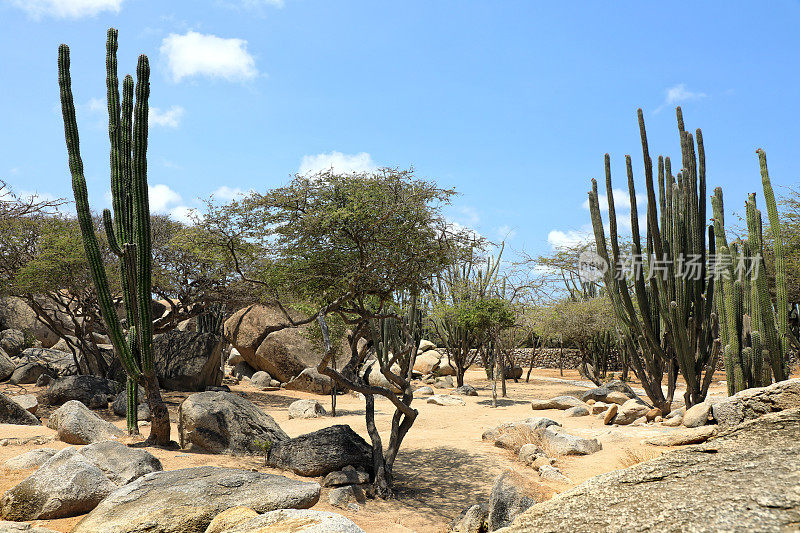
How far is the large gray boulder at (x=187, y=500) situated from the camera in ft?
15.4

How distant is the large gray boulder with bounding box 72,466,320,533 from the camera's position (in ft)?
15.4

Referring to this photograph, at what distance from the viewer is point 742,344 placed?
33.2 ft

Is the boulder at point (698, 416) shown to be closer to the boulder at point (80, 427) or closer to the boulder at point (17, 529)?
the boulder at point (17, 529)

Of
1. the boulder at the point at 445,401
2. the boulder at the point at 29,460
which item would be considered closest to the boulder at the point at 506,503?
the boulder at the point at 29,460

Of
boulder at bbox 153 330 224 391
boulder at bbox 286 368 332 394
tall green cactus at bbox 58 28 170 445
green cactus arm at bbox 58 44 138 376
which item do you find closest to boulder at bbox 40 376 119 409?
boulder at bbox 153 330 224 391

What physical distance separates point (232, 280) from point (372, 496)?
10699mm

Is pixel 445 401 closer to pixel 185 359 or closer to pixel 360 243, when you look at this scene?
pixel 185 359

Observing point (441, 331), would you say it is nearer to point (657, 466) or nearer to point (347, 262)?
point (347, 262)

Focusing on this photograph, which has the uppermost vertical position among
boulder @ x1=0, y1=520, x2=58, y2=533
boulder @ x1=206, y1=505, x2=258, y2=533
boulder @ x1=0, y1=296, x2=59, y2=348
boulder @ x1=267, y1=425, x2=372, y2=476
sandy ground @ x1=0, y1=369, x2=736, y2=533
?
boulder @ x1=0, y1=296, x2=59, y2=348

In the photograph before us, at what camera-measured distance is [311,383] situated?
2072 centimetres

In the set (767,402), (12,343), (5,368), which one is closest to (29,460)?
(767,402)

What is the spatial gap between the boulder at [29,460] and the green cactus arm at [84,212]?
215 centimetres

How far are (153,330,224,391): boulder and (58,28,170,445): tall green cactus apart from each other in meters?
7.39

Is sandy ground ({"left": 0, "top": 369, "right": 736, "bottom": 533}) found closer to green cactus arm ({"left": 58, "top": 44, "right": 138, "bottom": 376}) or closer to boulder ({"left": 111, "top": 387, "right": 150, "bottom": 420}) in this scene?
boulder ({"left": 111, "top": 387, "right": 150, "bottom": 420})
